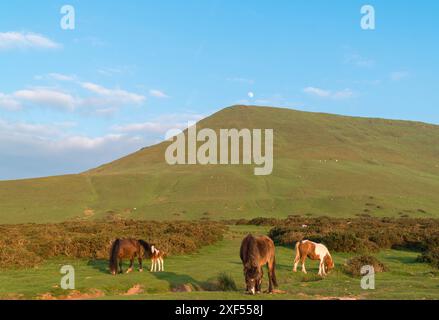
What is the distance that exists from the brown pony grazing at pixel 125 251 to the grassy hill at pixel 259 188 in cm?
5248

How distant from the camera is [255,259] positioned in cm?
1479

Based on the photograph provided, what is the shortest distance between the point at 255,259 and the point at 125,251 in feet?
25.0

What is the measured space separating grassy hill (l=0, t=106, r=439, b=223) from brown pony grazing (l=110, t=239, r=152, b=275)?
52480 mm

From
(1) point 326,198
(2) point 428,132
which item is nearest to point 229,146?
(1) point 326,198

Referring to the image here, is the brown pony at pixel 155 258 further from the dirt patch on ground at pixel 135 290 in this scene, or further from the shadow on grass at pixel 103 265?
the dirt patch on ground at pixel 135 290

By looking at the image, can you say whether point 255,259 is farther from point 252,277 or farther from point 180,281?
point 180,281

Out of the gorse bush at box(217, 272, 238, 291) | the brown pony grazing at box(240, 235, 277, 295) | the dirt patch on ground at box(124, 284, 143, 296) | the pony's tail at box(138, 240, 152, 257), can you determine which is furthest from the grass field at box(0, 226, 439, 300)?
the pony's tail at box(138, 240, 152, 257)

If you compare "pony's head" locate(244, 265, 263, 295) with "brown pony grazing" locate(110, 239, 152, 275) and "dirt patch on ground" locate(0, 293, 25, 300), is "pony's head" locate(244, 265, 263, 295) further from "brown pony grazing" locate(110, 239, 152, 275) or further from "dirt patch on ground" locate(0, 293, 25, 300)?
"brown pony grazing" locate(110, 239, 152, 275)

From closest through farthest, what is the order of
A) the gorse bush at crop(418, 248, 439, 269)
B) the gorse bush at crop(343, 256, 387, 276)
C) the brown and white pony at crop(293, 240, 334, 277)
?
the brown and white pony at crop(293, 240, 334, 277) < the gorse bush at crop(343, 256, 387, 276) < the gorse bush at crop(418, 248, 439, 269)

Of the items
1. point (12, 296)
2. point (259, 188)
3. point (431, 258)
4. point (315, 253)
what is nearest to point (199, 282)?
point (315, 253)

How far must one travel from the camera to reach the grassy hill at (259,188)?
7794 centimetres

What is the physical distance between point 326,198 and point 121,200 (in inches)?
1427

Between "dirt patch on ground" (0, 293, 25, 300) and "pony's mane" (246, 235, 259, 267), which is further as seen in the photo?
"dirt patch on ground" (0, 293, 25, 300)

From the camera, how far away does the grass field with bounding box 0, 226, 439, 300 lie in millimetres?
15492
